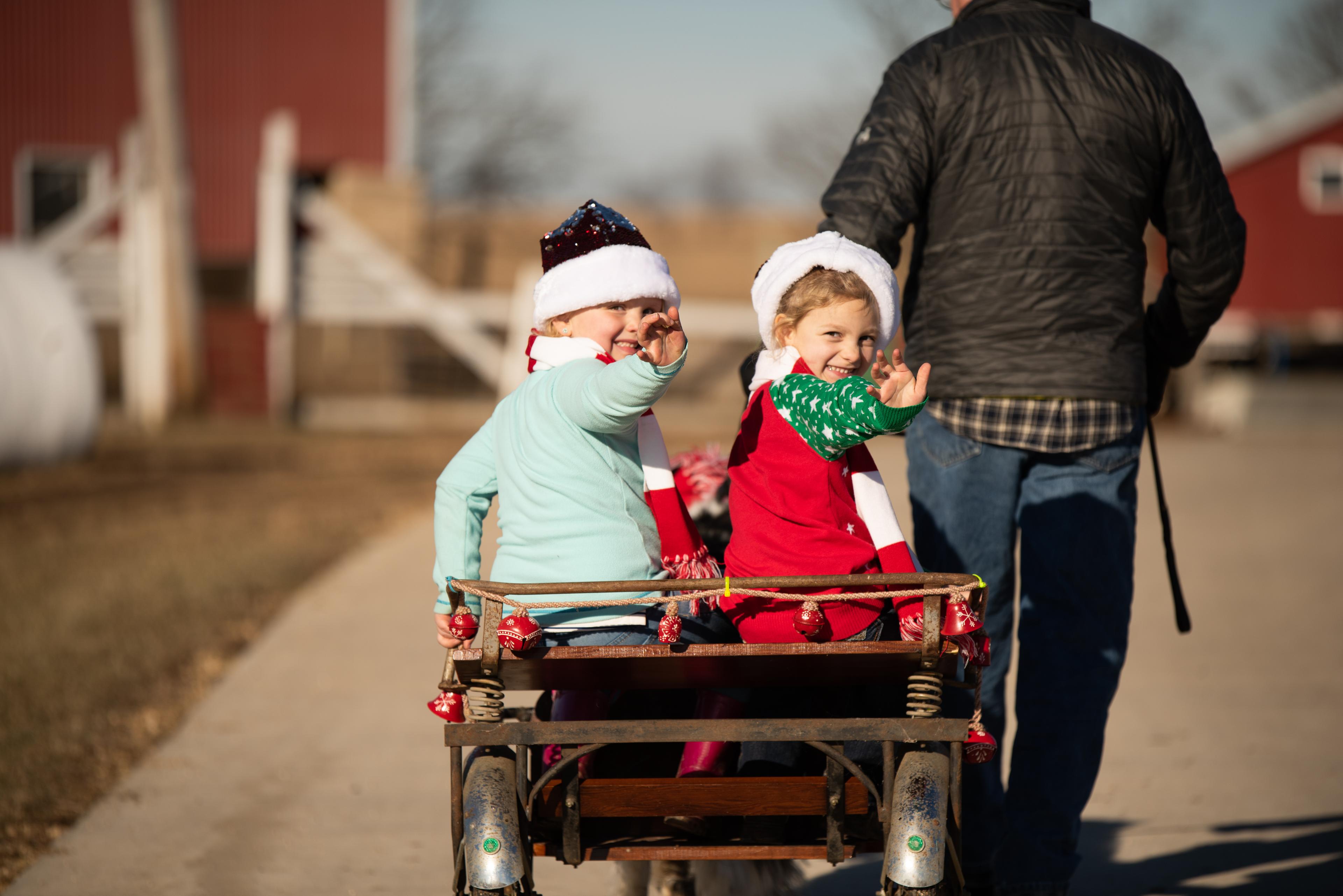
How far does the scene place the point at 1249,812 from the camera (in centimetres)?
427

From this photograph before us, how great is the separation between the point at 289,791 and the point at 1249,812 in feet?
10.4

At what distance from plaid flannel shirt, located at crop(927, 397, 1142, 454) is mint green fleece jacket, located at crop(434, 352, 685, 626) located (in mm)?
927

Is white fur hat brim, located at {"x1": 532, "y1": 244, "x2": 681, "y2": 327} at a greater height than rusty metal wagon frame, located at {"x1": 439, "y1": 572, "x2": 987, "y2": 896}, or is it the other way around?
white fur hat brim, located at {"x1": 532, "y1": 244, "x2": 681, "y2": 327}

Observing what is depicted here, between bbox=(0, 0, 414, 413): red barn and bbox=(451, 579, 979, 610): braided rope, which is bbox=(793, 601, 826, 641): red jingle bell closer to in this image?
bbox=(451, 579, 979, 610): braided rope

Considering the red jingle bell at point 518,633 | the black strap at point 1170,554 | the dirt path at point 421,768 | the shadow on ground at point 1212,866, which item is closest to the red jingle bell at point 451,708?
the red jingle bell at point 518,633

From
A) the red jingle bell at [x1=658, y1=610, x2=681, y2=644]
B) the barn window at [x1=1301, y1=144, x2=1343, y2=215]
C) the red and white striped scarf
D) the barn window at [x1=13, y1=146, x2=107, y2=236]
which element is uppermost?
the barn window at [x1=1301, y1=144, x2=1343, y2=215]

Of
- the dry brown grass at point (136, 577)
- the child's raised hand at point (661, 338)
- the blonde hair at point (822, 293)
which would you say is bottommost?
the dry brown grass at point (136, 577)

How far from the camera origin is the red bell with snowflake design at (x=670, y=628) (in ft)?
7.18

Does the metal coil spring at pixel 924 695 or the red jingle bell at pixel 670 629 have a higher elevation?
the red jingle bell at pixel 670 629

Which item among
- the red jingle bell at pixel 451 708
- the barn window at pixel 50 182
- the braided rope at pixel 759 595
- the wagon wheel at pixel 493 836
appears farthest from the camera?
the barn window at pixel 50 182

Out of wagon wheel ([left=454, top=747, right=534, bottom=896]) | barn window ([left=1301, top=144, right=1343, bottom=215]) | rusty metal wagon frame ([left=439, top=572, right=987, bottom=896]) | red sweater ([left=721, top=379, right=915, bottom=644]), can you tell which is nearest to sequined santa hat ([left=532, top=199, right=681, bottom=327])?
red sweater ([left=721, top=379, right=915, bottom=644])

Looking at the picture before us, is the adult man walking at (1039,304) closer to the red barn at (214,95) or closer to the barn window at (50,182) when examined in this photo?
the red barn at (214,95)

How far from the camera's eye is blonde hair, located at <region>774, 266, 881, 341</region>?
262 centimetres

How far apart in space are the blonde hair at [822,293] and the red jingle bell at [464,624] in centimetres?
87
